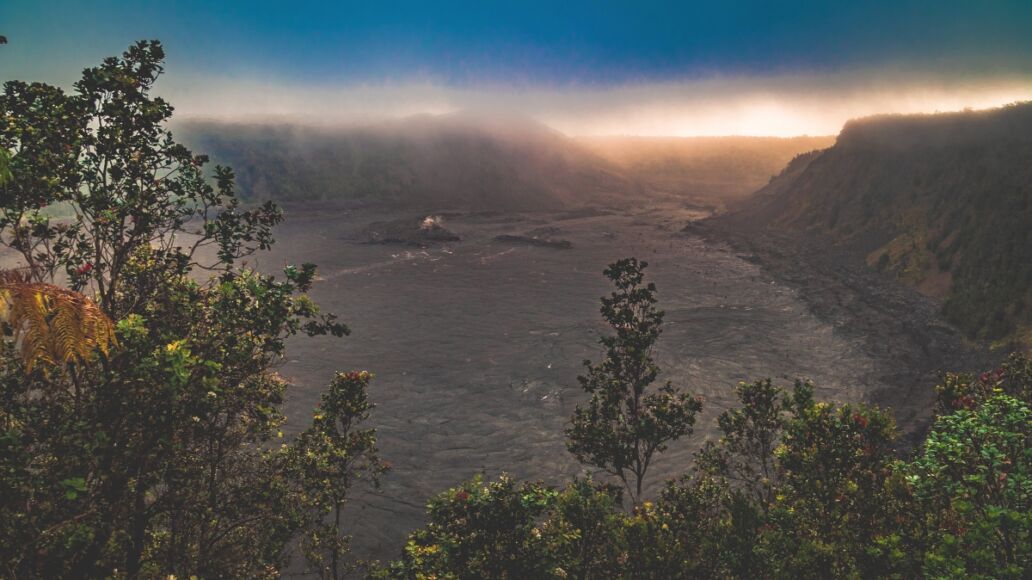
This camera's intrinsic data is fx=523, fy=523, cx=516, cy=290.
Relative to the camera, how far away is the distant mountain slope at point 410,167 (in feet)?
465

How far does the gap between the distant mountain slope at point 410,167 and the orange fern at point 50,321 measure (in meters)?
130

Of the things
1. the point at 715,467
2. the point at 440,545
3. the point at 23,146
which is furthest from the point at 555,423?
the point at 23,146

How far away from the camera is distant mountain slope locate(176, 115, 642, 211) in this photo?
142m

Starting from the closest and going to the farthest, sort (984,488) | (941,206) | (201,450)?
(984,488)
(201,450)
(941,206)

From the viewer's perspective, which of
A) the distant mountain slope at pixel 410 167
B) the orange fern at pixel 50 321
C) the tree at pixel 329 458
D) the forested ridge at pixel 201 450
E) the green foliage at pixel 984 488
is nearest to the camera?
the orange fern at pixel 50 321

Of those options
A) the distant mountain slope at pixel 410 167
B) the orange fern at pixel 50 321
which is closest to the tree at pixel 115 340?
the orange fern at pixel 50 321

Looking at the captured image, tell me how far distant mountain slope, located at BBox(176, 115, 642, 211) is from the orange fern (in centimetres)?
12966

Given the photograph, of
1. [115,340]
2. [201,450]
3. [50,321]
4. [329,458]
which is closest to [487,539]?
[115,340]

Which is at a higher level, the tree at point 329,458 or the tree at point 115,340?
the tree at point 115,340

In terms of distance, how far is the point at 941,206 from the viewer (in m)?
62.1

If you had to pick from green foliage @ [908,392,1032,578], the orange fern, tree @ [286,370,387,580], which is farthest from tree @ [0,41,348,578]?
green foliage @ [908,392,1032,578]

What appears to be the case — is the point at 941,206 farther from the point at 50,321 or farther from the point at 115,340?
the point at 50,321

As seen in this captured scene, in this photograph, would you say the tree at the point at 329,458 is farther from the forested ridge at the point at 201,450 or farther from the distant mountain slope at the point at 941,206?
the distant mountain slope at the point at 941,206

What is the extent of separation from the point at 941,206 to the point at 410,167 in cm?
13295
